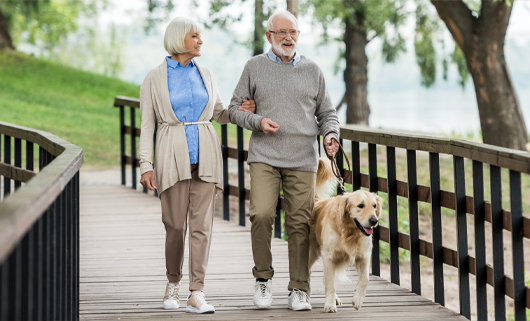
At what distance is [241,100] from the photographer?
4148 millimetres

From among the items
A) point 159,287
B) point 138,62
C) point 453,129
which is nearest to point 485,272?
point 159,287

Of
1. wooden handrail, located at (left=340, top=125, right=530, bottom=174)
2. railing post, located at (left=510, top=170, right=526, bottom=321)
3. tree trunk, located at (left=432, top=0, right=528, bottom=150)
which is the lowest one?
railing post, located at (left=510, top=170, right=526, bottom=321)

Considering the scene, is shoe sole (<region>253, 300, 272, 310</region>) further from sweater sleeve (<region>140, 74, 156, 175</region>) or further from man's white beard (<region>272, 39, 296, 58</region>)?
man's white beard (<region>272, 39, 296, 58</region>)

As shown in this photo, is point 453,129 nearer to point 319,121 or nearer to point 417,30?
point 417,30

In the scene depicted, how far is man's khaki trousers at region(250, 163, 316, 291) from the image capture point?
4.14 meters

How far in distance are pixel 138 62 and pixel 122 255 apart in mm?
62473

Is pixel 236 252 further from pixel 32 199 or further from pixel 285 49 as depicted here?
pixel 32 199

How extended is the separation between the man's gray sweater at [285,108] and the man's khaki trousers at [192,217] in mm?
376

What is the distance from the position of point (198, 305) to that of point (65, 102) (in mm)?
18621

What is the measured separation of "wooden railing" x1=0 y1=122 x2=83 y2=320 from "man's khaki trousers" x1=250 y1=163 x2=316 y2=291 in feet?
3.47

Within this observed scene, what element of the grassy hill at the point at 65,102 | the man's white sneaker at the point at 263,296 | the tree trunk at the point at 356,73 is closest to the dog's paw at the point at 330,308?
the man's white sneaker at the point at 263,296

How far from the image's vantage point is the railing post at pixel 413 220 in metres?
4.67

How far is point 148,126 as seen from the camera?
3996 millimetres

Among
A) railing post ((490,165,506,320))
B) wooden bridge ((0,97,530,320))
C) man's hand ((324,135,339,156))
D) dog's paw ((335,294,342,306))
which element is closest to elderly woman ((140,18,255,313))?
wooden bridge ((0,97,530,320))
